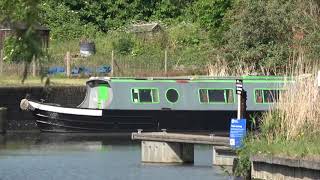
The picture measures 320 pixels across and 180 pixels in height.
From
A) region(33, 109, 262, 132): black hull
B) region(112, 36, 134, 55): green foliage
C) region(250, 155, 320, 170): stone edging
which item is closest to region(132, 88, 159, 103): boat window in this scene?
region(33, 109, 262, 132): black hull

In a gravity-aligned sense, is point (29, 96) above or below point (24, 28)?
below

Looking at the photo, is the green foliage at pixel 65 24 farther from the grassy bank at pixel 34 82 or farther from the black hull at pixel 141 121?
the black hull at pixel 141 121

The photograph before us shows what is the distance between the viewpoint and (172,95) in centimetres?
4056

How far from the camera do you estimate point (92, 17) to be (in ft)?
191

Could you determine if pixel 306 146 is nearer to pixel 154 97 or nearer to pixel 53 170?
pixel 53 170

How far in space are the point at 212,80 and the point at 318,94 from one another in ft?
55.1

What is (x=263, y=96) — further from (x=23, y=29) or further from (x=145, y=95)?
(x=23, y=29)

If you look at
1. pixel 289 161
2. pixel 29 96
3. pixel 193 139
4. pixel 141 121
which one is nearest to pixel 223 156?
pixel 193 139

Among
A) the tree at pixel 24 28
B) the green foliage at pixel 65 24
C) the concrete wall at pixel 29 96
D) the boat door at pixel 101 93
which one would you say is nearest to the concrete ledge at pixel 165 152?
the boat door at pixel 101 93

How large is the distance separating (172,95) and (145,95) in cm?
103

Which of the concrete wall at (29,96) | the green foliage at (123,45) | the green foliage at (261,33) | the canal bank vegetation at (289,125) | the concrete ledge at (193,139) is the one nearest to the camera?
the canal bank vegetation at (289,125)

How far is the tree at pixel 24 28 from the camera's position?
1086 cm

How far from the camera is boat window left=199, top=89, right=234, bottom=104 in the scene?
40312 mm

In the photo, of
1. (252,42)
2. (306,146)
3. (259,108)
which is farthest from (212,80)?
(306,146)
